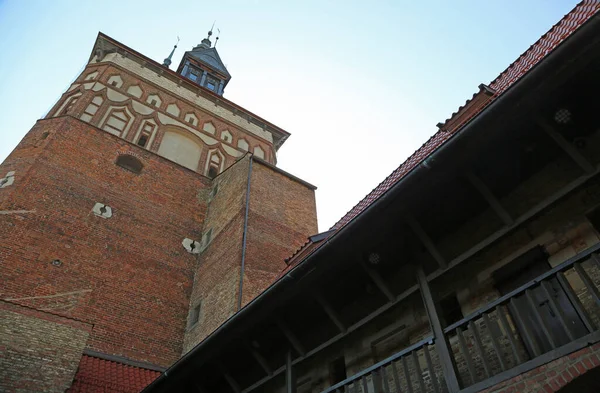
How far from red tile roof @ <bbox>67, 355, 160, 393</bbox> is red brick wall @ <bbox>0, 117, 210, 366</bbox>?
603 mm

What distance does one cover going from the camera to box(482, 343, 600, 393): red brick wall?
154 inches

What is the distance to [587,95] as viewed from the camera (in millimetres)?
4875

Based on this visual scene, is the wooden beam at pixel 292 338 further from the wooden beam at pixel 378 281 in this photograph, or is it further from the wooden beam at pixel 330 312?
the wooden beam at pixel 378 281

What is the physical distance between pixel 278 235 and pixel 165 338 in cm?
443

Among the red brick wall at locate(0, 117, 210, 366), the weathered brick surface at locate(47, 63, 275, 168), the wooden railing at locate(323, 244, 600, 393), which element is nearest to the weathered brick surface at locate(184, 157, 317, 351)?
the red brick wall at locate(0, 117, 210, 366)

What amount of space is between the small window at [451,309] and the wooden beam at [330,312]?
1.32 meters

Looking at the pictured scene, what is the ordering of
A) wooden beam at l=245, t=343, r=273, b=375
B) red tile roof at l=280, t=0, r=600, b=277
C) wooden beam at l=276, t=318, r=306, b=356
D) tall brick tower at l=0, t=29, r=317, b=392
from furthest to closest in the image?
tall brick tower at l=0, t=29, r=317, b=392 → red tile roof at l=280, t=0, r=600, b=277 → wooden beam at l=245, t=343, r=273, b=375 → wooden beam at l=276, t=318, r=306, b=356

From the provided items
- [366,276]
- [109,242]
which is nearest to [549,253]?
[366,276]

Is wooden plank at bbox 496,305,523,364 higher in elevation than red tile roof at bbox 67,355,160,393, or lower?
lower

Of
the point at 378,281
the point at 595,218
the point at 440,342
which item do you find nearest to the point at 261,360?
the point at 378,281

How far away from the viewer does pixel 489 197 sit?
17.6 ft

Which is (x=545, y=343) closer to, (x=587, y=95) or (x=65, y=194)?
(x=587, y=95)

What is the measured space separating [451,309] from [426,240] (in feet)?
3.45

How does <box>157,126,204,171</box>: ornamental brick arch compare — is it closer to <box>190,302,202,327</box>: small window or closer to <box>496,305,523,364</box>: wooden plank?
<box>190,302,202,327</box>: small window
